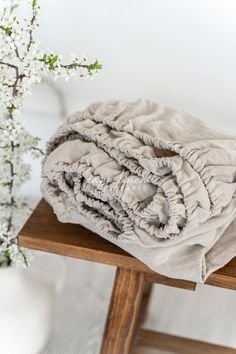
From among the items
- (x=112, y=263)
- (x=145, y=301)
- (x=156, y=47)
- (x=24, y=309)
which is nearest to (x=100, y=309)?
(x=145, y=301)

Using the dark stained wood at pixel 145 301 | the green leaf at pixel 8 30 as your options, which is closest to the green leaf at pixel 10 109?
the green leaf at pixel 8 30

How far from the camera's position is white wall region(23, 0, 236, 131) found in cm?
107

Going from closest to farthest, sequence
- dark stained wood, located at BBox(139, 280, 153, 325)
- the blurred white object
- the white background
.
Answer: the blurred white object
the white background
dark stained wood, located at BBox(139, 280, 153, 325)

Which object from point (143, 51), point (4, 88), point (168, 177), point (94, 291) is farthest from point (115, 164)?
point (94, 291)

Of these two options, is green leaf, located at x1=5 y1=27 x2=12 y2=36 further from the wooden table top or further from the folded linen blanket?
the wooden table top

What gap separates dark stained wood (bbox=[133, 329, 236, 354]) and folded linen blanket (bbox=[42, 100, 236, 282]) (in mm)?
482

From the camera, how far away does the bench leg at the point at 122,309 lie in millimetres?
888

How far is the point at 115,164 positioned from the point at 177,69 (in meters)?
0.43

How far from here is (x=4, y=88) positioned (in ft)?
2.77

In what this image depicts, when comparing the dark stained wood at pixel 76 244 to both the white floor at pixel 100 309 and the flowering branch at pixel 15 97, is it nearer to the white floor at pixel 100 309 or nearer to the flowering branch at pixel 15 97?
the flowering branch at pixel 15 97

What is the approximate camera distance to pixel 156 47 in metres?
1.11

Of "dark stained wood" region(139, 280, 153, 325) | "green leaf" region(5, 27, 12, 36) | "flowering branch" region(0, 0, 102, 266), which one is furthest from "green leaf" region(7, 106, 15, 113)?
"dark stained wood" region(139, 280, 153, 325)

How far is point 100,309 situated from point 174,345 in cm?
21

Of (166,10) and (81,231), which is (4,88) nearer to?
(81,231)
